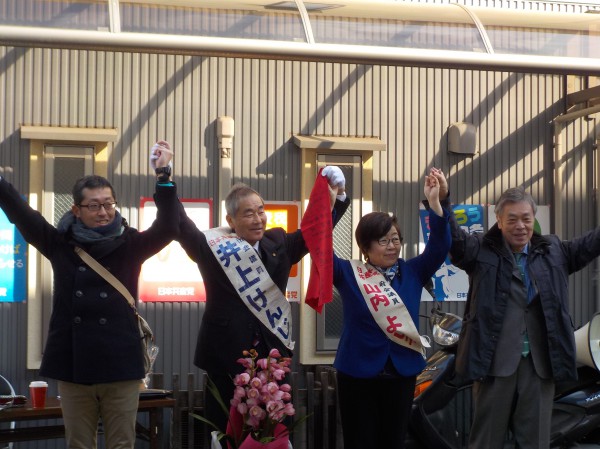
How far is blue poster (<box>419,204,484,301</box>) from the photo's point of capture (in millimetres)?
9570

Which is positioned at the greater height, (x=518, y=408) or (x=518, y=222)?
(x=518, y=222)

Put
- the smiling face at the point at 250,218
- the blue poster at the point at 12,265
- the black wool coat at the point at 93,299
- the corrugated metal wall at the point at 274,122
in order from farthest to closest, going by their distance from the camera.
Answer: the corrugated metal wall at the point at 274,122 < the blue poster at the point at 12,265 < the smiling face at the point at 250,218 < the black wool coat at the point at 93,299

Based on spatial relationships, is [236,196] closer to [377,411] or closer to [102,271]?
[102,271]

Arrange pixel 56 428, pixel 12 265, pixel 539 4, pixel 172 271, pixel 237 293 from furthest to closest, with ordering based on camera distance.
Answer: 1. pixel 539 4
2. pixel 172 271
3. pixel 12 265
4. pixel 56 428
5. pixel 237 293

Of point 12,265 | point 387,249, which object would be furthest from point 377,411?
point 12,265

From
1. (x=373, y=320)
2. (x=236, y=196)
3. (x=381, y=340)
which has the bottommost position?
(x=381, y=340)

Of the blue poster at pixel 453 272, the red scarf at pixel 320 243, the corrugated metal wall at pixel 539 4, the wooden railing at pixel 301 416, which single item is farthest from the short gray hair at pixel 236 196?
the corrugated metal wall at pixel 539 4

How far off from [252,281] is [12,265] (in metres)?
3.80

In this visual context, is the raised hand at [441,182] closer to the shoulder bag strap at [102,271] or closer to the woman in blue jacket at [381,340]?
the woman in blue jacket at [381,340]

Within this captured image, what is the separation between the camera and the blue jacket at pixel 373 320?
541 cm

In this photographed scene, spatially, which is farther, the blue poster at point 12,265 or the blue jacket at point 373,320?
the blue poster at point 12,265

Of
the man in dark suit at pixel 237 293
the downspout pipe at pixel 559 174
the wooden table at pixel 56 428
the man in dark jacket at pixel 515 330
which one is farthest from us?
the downspout pipe at pixel 559 174

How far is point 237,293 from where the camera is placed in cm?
524

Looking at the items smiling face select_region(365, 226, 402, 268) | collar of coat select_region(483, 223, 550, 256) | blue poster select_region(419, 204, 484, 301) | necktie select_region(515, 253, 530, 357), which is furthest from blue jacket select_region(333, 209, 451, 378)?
blue poster select_region(419, 204, 484, 301)
